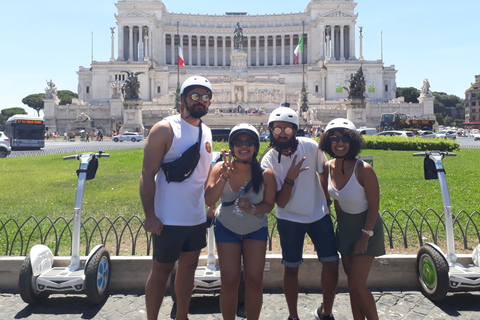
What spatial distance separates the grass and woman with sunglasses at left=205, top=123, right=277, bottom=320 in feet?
11.6

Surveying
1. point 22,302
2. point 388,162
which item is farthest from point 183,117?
point 388,162

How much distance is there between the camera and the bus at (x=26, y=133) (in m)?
38.7

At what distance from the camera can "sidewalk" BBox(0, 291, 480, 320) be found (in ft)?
18.9

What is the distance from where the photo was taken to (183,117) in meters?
5.11

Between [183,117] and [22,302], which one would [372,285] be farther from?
[22,302]

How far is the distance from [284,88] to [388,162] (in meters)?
56.3

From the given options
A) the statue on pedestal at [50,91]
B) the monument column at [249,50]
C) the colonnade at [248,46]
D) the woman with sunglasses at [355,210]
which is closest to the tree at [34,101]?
the colonnade at [248,46]

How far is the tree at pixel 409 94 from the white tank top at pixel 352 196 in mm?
116909

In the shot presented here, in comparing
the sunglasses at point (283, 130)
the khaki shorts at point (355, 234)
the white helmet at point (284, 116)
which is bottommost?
the khaki shorts at point (355, 234)

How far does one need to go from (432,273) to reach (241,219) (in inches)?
128

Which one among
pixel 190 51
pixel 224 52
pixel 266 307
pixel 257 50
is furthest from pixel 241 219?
pixel 224 52

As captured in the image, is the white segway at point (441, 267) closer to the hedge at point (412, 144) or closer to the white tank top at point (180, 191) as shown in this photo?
the white tank top at point (180, 191)

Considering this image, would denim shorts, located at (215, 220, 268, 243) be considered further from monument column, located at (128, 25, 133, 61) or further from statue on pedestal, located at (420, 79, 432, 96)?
monument column, located at (128, 25, 133, 61)

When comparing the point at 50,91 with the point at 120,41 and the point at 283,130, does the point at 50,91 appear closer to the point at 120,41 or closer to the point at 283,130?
the point at 120,41
